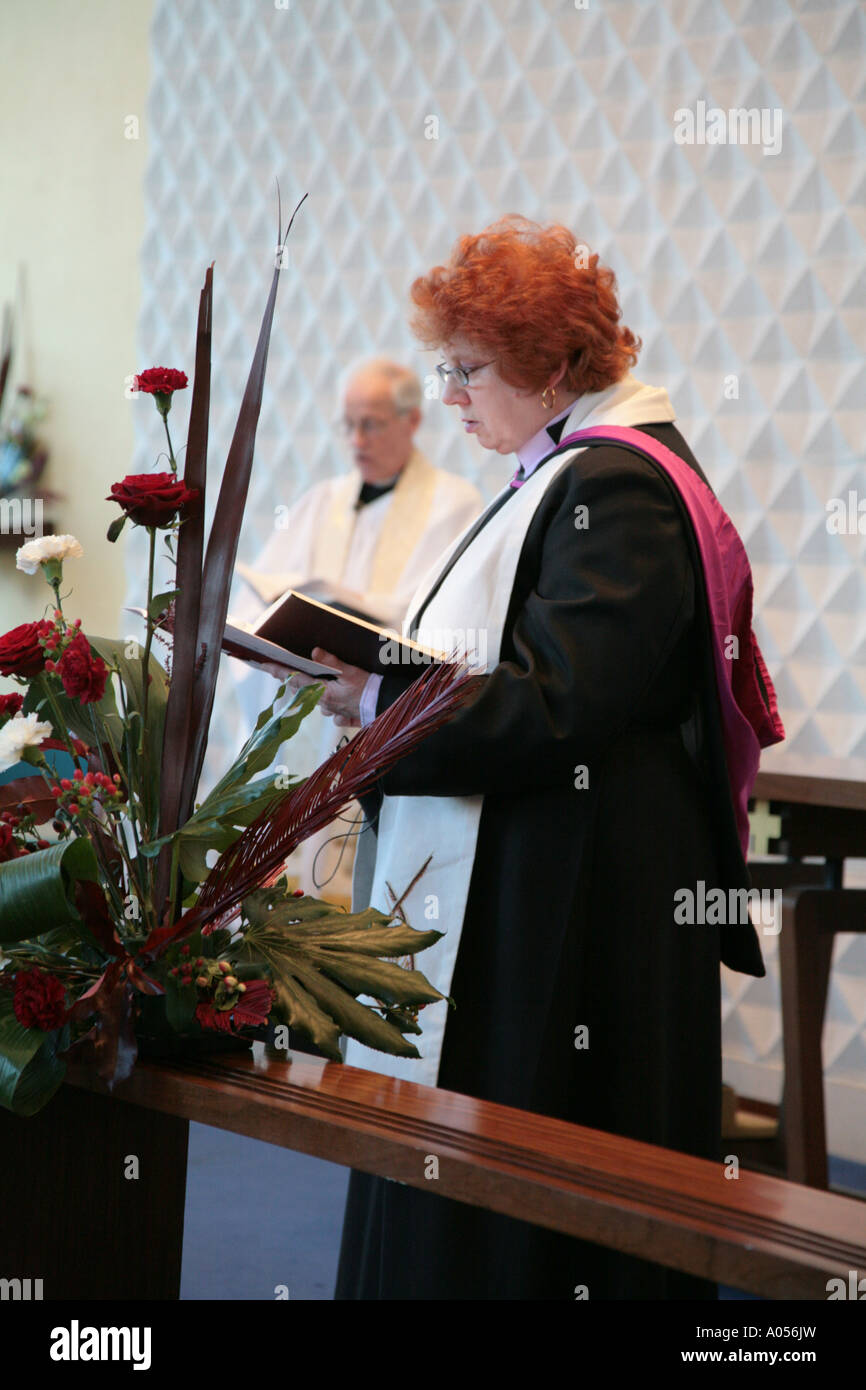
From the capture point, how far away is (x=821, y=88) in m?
3.87

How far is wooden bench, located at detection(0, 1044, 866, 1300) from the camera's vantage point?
766mm

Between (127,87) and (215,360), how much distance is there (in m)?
1.33

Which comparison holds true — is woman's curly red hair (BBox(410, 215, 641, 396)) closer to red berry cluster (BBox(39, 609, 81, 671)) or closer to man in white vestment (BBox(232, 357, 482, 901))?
red berry cluster (BBox(39, 609, 81, 671))

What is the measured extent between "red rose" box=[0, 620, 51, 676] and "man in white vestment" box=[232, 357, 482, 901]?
2.71 metres

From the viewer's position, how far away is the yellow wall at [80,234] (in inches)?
223

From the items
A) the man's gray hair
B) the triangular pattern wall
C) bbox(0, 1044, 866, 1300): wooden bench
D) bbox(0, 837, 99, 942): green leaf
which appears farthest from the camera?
the man's gray hair

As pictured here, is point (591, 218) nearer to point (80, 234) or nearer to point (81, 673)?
point (80, 234)

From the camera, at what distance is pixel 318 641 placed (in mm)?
1732

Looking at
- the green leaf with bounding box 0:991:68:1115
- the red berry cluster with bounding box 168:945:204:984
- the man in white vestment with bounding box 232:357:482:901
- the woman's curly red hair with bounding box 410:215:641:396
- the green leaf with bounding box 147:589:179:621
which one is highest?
the man in white vestment with bounding box 232:357:482:901

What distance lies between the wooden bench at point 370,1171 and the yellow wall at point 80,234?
4651 mm

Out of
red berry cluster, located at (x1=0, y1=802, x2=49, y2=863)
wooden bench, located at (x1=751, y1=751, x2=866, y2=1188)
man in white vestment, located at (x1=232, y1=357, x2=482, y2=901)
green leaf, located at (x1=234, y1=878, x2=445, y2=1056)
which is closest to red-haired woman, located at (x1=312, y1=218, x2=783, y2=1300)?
green leaf, located at (x1=234, y1=878, x2=445, y2=1056)

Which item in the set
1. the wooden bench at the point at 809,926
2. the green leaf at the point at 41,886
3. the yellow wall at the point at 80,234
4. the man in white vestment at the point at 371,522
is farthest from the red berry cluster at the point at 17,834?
the yellow wall at the point at 80,234

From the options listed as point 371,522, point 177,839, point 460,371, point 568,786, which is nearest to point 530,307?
point 460,371
